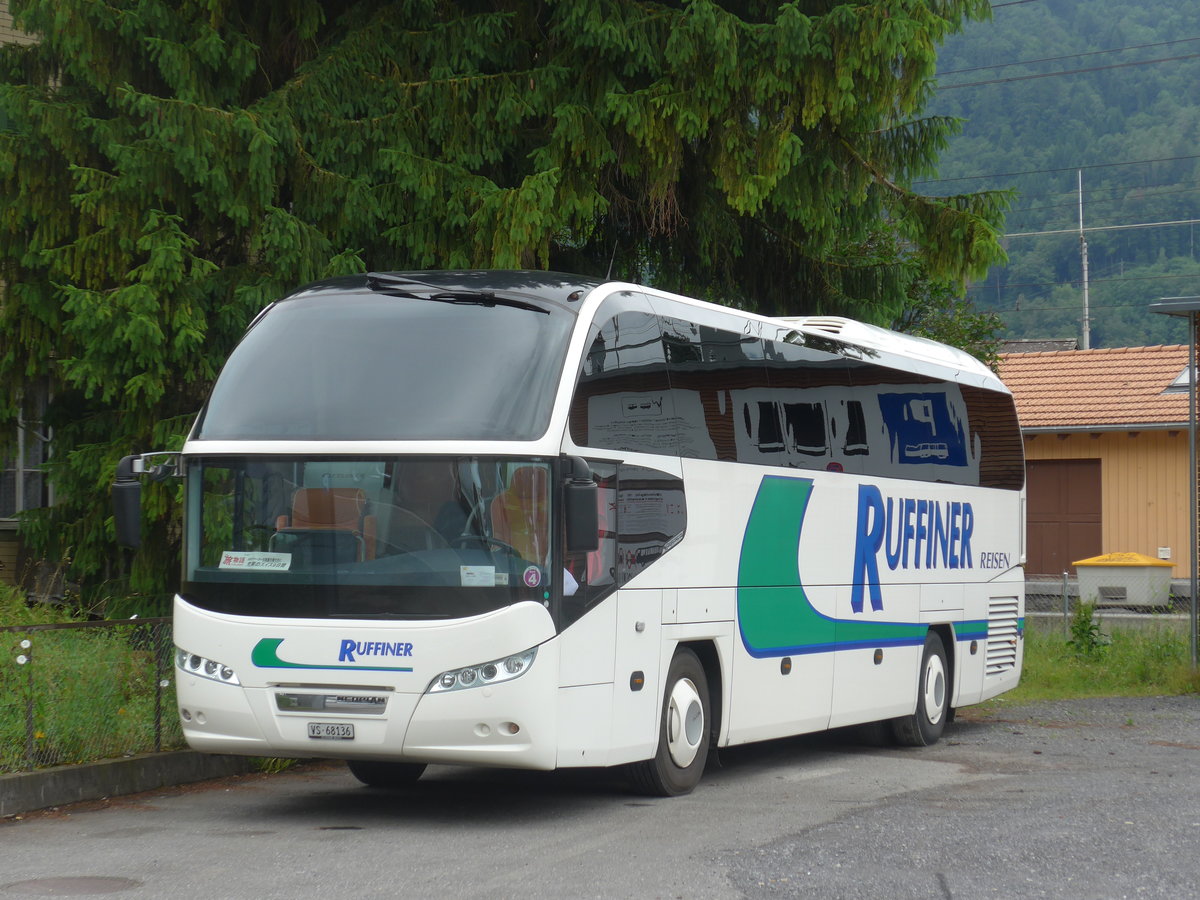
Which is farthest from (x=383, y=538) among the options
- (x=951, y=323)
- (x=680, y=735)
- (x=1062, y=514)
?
(x=1062, y=514)

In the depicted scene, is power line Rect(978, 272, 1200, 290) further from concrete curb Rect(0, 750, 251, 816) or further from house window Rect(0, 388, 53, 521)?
concrete curb Rect(0, 750, 251, 816)

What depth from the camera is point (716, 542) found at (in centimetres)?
1167

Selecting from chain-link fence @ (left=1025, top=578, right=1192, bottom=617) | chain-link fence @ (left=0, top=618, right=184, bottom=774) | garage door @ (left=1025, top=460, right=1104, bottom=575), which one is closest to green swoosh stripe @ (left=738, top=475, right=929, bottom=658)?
chain-link fence @ (left=0, top=618, right=184, bottom=774)

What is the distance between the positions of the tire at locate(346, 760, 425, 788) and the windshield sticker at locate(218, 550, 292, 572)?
221 centimetres

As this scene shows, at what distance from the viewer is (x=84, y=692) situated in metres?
11.2

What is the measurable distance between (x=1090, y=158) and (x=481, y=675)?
105 m

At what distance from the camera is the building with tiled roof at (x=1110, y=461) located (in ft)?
124

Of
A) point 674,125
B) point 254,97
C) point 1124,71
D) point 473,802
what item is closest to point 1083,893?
point 473,802

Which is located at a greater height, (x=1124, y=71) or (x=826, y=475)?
(x=1124, y=71)

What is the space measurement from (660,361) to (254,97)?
6426mm

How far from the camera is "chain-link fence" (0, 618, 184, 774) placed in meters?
10.7

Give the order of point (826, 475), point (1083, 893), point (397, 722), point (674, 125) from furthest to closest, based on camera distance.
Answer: point (674, 125), point (826, 475), point (397, 722), point (1083, 893)

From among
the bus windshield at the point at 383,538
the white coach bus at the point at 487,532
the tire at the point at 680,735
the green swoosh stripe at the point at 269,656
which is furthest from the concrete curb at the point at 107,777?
the tire at the point at 680,735

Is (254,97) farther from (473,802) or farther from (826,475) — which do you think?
(473,802)
